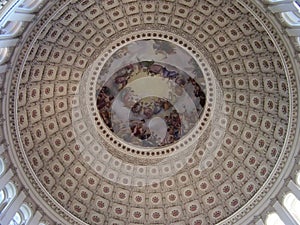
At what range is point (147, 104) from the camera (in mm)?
29688

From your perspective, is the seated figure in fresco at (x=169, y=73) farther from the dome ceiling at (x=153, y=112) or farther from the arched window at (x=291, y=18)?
the arched window at (x=291, y=18)

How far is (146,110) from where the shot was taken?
29.8 m

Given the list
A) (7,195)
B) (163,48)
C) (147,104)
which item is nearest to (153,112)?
(147,104)

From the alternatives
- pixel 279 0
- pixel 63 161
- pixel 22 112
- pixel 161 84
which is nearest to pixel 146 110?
pixel 161 84

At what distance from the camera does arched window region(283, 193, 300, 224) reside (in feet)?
72.9

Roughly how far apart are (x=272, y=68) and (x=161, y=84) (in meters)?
7.36

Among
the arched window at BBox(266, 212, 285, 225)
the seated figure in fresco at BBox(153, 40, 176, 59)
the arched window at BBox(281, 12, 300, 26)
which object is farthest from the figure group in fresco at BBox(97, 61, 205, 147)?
the arched window at BBox(281, 12, 300, 26)

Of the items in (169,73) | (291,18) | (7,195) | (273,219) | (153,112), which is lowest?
(273,219)

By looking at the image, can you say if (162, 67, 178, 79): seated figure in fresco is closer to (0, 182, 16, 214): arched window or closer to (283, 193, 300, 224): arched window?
(283, 193, 300, 224): arched window

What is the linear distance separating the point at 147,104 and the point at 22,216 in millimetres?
10609

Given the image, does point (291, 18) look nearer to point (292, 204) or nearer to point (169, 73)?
point (292, 204)

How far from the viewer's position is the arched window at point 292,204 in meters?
22.2

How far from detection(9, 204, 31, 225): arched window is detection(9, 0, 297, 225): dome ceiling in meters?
1.41

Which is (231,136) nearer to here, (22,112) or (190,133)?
(190,133)
